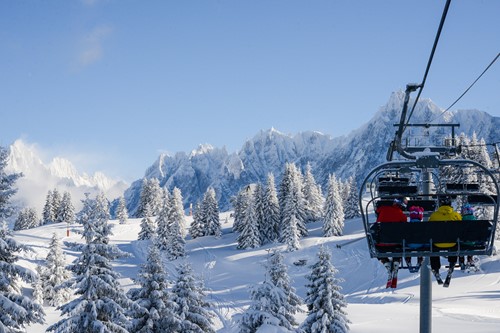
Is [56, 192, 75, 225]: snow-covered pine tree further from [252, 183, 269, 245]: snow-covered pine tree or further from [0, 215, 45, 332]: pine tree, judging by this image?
[0, 215, 45, 332]: pine tree

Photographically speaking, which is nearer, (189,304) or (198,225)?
(189,304)

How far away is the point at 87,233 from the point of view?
1923 cm

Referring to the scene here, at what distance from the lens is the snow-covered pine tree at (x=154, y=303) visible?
23.7 meters

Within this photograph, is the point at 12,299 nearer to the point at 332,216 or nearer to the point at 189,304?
the point at 189,304

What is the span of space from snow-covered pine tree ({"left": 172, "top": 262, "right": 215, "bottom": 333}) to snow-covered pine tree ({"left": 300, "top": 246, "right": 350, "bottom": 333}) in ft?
17.9

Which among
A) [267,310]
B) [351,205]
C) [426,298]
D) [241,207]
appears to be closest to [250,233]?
[241,207]

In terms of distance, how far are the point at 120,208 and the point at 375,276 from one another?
6912 centimetres

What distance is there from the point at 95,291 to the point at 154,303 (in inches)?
224

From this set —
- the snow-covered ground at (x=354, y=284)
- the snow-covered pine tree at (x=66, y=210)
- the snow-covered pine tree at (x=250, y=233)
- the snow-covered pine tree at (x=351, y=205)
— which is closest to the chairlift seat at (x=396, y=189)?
the snow-covered ground at (x=354, y=284)

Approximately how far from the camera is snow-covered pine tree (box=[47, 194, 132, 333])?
18438 mm

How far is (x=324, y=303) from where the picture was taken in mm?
26344

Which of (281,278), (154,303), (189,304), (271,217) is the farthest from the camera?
(271,217)

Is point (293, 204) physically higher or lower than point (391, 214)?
lower

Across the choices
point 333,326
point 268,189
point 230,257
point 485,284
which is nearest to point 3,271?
point 333,326
